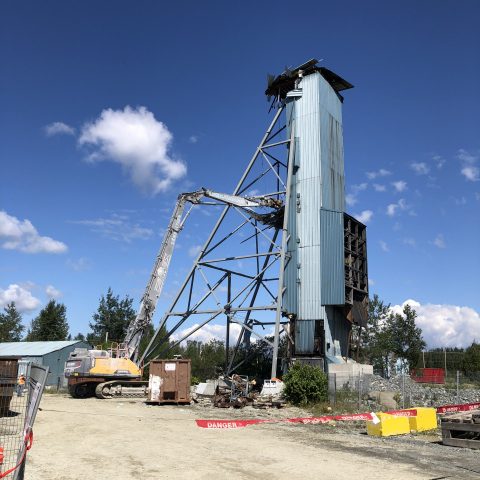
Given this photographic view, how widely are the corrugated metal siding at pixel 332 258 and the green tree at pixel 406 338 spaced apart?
3086cm

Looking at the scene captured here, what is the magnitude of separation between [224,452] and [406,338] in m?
49.5

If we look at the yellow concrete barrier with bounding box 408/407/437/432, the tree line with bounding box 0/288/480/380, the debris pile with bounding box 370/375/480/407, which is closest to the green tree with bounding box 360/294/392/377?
the tree line with bounding box 0/288/480/380

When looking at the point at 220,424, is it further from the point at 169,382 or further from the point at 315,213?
the point at 315,213

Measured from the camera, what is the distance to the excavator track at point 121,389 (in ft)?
85.3

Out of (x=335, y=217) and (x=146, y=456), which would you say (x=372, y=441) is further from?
(x=335, y=217)

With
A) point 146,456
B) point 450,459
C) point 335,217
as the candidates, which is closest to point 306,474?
point 146,456

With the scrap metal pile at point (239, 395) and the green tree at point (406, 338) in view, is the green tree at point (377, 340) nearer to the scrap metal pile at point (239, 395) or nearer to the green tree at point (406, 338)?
the green tree at point (406, 338)

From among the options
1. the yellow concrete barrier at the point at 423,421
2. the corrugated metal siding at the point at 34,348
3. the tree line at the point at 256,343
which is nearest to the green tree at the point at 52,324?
the tree line at the point at 256,343

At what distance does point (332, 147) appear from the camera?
3228cm

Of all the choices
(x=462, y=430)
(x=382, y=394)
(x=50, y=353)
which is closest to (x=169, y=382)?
(x=382, y=394)

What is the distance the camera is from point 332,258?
2889cm

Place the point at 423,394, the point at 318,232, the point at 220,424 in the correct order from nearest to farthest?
the point at 220,424 → the point at 423,394 → the point at 318,232

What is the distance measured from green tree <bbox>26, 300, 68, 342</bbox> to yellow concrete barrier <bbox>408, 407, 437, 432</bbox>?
6853 cm

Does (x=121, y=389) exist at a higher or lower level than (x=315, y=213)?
lower
